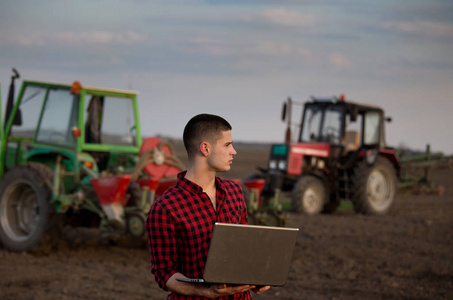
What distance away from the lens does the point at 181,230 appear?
7.90ft

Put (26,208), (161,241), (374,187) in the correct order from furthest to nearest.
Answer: (374,187) → (26,208) → (161,241)

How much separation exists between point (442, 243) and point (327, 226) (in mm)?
2115

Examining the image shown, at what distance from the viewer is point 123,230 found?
6.77m

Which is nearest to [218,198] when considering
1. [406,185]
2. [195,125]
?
[195,125]

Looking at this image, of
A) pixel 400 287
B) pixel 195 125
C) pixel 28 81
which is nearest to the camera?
pixel 195 125

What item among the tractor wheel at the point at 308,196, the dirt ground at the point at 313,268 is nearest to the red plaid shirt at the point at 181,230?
the dirt ground at the point at 313,268

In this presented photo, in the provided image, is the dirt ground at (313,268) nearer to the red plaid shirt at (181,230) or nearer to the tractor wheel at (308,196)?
the tractor wheel at (308,196)

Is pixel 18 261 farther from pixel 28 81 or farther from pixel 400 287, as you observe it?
pixel 400 287

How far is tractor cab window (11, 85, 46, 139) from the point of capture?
7.91 m

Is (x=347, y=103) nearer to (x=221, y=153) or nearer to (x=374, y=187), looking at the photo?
(x=374, y=187)

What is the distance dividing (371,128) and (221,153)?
1154 centimetres

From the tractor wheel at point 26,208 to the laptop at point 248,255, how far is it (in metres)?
5.29

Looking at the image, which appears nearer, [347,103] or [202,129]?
→ [202,129]

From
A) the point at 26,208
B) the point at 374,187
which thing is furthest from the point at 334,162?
the point at 26,208
